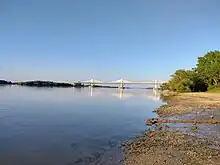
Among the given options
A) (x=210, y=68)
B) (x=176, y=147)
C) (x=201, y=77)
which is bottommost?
(x=176, y=147)

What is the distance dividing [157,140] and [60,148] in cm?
667

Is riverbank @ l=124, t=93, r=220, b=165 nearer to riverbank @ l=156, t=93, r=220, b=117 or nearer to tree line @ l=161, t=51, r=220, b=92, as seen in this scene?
riverbank @ l=156, t=93, r=220, b=117

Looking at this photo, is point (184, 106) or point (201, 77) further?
point (201, 77)

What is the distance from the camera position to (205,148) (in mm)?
17141

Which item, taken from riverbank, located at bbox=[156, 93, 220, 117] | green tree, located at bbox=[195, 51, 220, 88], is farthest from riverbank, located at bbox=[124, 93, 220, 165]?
green tree, located at bbox=[195, 51, 220, 88]

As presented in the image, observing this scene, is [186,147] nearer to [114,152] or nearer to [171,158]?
[171,158]

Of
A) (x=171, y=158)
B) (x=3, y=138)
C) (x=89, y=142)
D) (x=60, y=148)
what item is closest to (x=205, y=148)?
(x=171, y=158)

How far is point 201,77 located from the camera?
110062 mm

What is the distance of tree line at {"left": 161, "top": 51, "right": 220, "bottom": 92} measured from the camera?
342ft

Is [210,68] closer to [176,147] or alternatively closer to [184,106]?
[184,106]

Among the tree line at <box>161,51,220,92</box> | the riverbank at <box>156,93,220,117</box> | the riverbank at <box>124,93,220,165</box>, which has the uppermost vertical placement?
the tree line at <box>161,51,220,92</box>

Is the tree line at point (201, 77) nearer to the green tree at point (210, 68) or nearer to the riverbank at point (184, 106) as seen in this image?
the green tree at point (210, 68)

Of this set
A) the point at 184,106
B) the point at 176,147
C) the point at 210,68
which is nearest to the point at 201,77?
the point at 210,68

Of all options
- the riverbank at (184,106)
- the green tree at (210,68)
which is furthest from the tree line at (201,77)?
the riverbank at (184,106)
